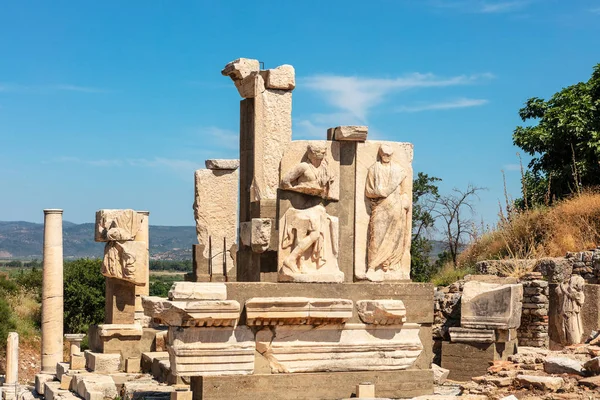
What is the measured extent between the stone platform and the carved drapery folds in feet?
18.9

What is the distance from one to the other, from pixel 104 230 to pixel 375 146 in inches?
258

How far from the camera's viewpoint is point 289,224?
10641 mm

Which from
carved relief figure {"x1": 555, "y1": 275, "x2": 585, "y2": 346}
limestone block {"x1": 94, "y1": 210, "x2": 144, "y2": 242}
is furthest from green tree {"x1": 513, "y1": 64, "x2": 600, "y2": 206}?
limestone block {"x1": 94, "y1": 210, "x2": 144, "y2": 242}

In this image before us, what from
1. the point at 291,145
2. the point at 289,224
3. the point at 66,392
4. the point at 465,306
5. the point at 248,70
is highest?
the point at 248,70

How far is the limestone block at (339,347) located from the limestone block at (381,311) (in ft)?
0.34

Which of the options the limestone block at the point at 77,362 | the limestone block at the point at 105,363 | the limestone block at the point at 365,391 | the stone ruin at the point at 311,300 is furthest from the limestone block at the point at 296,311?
the limestone block at the point at 77,362

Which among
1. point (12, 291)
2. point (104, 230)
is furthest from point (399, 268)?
point (12, 291)

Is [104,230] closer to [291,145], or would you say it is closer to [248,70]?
[248,70]

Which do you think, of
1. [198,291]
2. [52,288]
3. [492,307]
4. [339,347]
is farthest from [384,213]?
[52,288]

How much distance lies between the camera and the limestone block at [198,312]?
961cm

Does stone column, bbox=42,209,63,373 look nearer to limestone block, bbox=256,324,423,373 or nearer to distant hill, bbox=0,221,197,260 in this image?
limestone block, bbox=256,324,423,373

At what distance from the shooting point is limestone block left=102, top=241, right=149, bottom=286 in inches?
615

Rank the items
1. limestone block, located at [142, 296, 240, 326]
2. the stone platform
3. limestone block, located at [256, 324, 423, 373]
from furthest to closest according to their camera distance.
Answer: limestone block, located at [256, 324, 423, 373], the stone platform, limestone block, located at [142, 296, 240, 326]

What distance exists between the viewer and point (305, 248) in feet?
34.7
